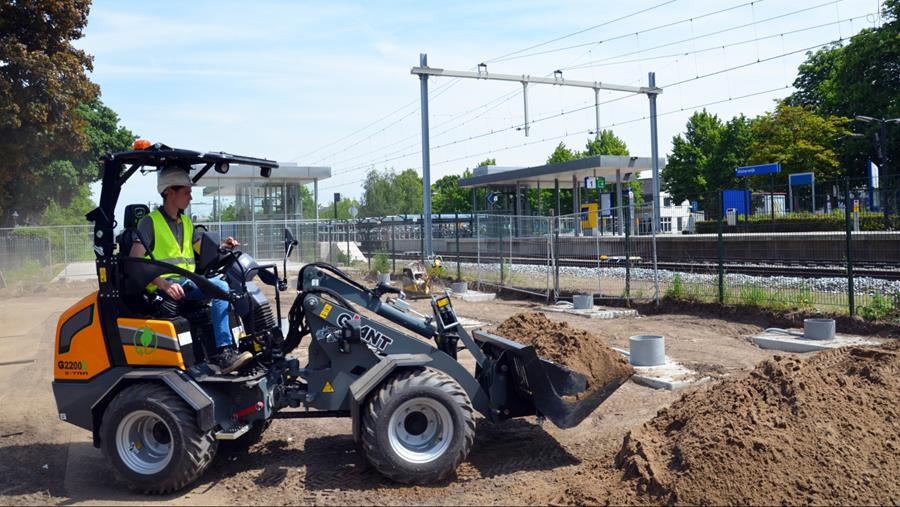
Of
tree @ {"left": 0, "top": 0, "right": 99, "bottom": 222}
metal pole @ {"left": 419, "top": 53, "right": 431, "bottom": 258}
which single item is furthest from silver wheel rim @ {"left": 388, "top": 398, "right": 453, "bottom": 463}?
metal pole @ {"left": 419, "top": 53, "right": 431, "bottom": 258}

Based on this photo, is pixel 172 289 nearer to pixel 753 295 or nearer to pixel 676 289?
pixel 753 295

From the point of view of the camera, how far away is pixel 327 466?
618 cm

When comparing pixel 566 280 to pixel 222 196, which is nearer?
pixel 566 280

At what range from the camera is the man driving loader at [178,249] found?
19.6 ft

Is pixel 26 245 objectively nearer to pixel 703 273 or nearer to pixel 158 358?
pixel 703 273

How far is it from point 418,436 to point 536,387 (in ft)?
3.08

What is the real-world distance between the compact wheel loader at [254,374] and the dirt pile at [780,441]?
68 cm

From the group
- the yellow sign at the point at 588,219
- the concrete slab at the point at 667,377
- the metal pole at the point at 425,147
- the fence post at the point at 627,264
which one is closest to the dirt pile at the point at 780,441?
the concrete slab at the point at 667,377

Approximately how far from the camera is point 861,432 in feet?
17.9

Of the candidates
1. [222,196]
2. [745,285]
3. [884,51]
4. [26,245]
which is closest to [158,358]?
[745,285]

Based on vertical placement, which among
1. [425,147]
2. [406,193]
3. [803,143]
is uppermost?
[406,193]

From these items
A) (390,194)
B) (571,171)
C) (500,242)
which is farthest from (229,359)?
(390,194)

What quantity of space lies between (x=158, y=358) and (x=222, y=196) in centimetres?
3348

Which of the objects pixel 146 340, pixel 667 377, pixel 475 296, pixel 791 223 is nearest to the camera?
pixel 146 340
